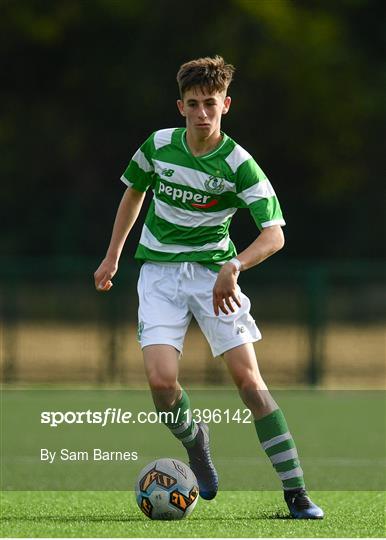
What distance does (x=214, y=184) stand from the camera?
6719mm

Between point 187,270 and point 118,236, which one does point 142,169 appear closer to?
point 118,236

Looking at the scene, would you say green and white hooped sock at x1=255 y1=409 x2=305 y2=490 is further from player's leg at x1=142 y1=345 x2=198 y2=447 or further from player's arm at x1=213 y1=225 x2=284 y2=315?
player's arm at x1=213 y1=225 x2=284 y2=315

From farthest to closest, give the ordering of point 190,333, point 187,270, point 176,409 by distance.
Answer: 1. point 190,333
2. point 176,409
3. point 187,270

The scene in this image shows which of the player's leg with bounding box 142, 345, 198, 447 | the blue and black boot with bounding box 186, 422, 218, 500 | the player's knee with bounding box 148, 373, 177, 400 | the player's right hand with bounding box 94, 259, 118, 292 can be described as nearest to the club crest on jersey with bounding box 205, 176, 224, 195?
the player's right hand with bounding box 94, 259, 118, 292

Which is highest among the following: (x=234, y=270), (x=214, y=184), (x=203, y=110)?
(x=203, y=110)

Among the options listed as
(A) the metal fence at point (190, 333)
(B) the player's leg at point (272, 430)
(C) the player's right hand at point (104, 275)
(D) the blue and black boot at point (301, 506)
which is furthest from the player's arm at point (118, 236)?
(A) the metal fence at point (190, 333)

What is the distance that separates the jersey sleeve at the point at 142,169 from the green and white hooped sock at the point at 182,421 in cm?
105

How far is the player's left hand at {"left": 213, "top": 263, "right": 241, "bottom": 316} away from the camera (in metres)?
6.28

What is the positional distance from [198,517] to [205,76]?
2.06 meters

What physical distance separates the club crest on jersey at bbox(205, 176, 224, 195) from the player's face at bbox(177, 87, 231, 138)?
21 cm

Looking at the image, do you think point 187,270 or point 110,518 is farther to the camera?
point 187,270

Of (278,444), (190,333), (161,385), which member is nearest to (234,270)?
(161,385)

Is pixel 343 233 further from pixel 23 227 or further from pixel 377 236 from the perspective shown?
pixel 23 227

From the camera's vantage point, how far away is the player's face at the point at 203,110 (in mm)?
6609
